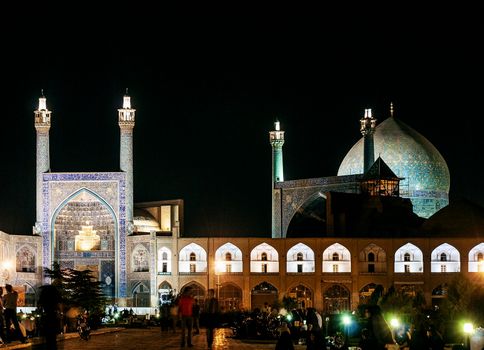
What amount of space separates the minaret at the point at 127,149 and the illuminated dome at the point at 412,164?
12.9 meters

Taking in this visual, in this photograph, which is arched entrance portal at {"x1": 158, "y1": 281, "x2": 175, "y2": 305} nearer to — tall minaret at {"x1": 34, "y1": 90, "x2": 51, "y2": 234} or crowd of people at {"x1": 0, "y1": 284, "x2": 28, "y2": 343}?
tall minaret at {"x1": 34, "y1": 90, "x2": 51, "y2": 234}

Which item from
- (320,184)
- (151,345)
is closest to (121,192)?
(320,184)

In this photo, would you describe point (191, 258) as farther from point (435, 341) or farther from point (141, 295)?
point (435, 341)

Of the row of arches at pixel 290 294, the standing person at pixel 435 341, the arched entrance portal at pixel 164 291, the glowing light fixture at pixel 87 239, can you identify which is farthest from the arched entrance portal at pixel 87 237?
the standing person at pixel 435 341

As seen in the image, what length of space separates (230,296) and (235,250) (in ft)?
7.12

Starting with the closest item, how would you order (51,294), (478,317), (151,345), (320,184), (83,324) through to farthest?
(51,294) → (151,345) → (83,324) → (478,317) → (320,184)

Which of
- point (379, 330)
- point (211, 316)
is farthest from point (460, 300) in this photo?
point (379, 330)

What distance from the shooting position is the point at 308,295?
5384 centimetres

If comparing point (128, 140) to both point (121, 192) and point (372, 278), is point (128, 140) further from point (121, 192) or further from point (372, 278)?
point (372, 278)

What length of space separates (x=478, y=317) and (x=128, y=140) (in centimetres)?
2922

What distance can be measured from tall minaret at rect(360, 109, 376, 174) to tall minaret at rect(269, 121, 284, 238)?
4395 millimetres

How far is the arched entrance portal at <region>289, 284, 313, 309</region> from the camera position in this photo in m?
53.5

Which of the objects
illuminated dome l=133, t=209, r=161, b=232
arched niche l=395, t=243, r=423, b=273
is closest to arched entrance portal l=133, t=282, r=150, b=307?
illuminated dome l=133, t=209, r=161, b=232

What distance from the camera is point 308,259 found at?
53.8 m
